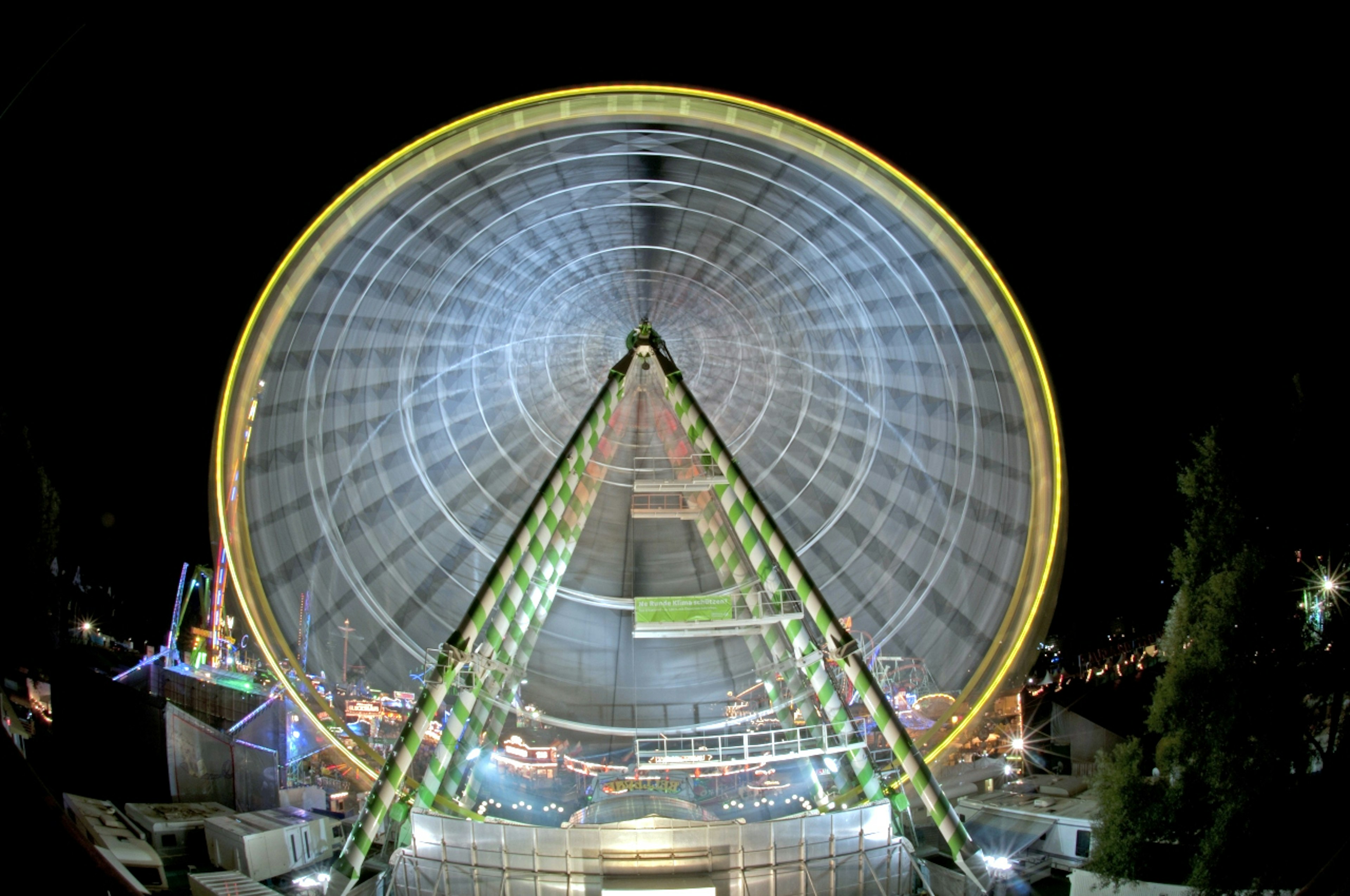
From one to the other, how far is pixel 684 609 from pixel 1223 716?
6.39m

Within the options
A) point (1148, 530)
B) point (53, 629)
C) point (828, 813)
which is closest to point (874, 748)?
point (828, 813)

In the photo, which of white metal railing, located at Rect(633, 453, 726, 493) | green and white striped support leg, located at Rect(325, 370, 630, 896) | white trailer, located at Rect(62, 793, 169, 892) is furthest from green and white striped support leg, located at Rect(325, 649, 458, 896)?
white metal railing, located at Rect(633, 453, 726, 493)

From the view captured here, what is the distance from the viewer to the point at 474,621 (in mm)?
11367

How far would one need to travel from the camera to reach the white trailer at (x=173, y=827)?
14.4m

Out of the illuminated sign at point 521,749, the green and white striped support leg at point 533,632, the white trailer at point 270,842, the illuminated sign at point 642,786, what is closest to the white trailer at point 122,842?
the white trailer at point 270,842

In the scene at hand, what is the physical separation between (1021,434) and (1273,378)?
293 centimetres

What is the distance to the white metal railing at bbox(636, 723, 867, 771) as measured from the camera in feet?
36.0

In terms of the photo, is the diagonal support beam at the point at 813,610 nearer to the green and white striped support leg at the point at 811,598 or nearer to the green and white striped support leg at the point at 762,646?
the green and white striped support leg at the point at 811,598

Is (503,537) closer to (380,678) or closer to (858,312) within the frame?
(380,678)

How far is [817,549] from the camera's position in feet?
46.5

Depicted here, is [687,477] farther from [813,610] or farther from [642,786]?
[642,786]

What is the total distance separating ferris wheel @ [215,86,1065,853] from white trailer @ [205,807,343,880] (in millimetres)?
3848

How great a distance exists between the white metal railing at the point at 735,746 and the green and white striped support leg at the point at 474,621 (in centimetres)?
267

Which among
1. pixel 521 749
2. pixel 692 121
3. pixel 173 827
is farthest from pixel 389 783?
pixel 692 121
